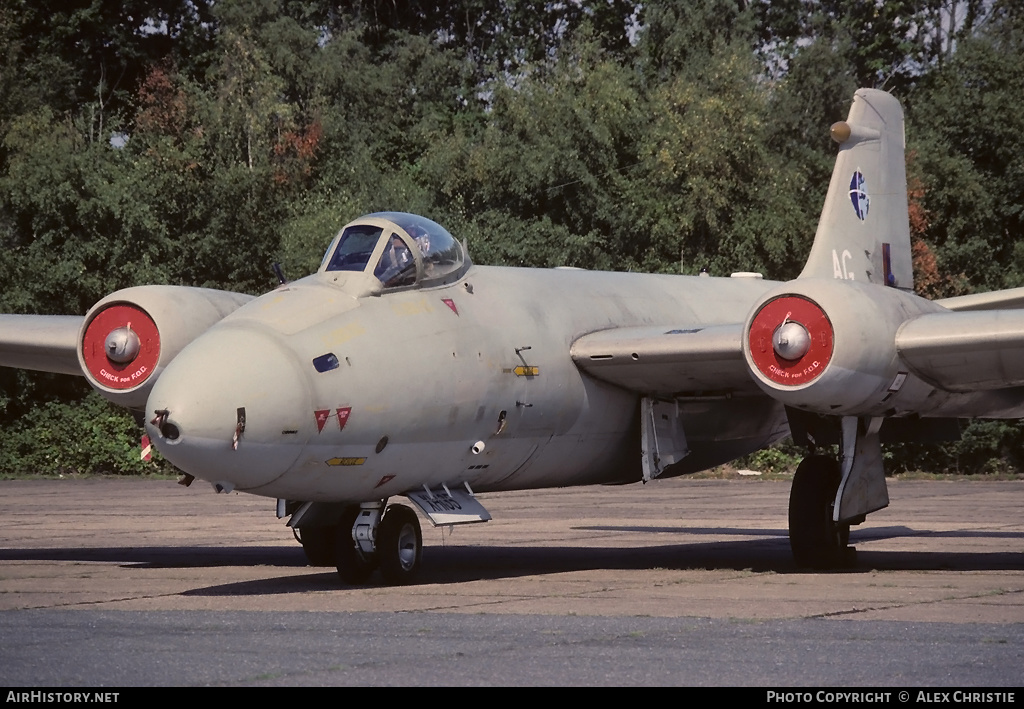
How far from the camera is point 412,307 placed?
12633 millimetres

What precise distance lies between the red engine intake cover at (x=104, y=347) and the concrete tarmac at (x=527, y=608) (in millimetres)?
1858

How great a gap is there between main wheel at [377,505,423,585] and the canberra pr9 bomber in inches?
0.7

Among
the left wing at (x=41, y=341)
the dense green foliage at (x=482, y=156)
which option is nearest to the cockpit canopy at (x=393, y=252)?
the left wing at (x=41, y=341)

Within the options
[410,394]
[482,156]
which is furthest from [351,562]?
[482,156]

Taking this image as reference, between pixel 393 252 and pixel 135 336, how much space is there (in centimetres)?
334

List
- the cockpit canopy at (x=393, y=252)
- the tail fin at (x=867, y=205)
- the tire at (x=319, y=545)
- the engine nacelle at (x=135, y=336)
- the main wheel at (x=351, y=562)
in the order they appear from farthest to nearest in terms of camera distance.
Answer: the tail fin at (x=867, y=205)
the engine nacelle at (x=135, y=336)
the tire at (x=319, y=545)
the cockpit canopy at (x=393, y=252)
the main wheel at (x=351, y=562)

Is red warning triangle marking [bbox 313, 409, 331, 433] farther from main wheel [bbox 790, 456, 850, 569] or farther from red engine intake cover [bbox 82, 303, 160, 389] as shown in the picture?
main wheel [bbox 790, 456, 850, 569]

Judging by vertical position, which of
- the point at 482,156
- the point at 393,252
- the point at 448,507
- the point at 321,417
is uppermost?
the point at 482,156

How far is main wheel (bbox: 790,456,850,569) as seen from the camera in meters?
14.7

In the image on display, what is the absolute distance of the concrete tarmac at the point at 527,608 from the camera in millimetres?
7848

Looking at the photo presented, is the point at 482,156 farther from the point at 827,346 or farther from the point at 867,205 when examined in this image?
the point at 827,346

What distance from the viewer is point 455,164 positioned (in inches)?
1809

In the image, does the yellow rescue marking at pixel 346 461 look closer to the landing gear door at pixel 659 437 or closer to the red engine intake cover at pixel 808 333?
the red engine intake cover at pixel 808 333

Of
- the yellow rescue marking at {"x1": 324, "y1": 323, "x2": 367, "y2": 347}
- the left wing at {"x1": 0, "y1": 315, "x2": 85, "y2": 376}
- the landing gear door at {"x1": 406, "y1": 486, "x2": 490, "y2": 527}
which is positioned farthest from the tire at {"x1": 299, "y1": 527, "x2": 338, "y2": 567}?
the left wing at {"x1": 0, "y1": 315, "x2": 85, "y2": 376}
